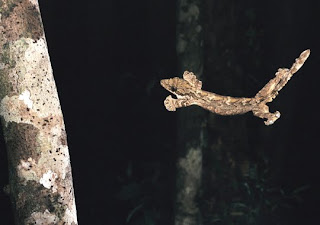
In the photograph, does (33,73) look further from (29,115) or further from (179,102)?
(179,102)

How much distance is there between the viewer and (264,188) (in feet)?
13.0

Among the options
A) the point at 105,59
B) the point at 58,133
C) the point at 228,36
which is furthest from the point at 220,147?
the point at 58,133

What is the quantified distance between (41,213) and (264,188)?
254cm

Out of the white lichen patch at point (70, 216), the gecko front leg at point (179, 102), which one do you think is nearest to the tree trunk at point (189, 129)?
the white lichen patch at point (70, 216)

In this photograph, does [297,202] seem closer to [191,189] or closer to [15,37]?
[191,189]

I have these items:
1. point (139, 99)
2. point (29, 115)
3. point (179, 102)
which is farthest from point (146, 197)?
point (179, 102)

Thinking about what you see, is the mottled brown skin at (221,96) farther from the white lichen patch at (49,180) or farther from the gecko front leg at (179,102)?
the white lichen patch at (49,180)

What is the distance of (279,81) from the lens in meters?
1.22

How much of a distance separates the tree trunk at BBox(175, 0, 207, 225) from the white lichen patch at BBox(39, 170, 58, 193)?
1562 millimetres

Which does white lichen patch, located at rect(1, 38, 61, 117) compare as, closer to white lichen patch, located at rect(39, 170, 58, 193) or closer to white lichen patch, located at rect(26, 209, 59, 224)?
white lichen patch, located at rect(39, 170, 58, 193)

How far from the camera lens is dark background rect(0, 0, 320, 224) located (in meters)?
3.84

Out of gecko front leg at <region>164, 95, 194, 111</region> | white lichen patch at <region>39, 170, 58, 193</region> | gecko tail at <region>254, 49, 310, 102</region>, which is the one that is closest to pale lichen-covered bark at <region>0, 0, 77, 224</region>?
white lichen patch at <region>39, 170, 58, 193</region>

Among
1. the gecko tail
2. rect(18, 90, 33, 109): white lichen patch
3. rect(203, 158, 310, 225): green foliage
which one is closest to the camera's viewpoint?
the gecko tail

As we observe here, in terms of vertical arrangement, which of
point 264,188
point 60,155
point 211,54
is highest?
point 211,54
